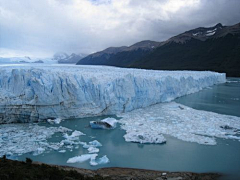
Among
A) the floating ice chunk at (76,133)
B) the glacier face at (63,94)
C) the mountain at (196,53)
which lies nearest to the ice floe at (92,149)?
the floating ice chunk at (76,133)

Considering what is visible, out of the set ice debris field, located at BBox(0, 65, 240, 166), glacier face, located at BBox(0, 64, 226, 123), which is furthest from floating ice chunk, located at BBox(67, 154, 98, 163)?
glacier face, located at BBox(0, 64, 226, 123)

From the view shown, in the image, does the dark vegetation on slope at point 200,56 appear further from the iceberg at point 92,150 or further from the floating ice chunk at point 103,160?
the floating ice chunk at point 103,160

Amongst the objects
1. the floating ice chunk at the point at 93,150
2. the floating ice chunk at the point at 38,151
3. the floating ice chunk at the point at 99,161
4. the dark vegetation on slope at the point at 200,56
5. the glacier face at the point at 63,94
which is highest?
the dark vegetation on slope at the point at 200,56

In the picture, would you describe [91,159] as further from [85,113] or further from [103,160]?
[85,113]

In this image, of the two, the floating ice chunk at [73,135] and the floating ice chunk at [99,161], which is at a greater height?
the floating ice chunk at [73,135]

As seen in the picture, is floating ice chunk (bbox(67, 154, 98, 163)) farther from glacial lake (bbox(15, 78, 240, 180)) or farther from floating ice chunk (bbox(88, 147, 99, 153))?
floating ice chunk (bbox(88, 147, 99, 153))

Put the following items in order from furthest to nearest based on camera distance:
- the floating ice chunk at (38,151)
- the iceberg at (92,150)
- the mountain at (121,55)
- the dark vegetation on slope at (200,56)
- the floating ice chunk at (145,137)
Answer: the mountain at (121,55) → the dark vegetation on slope at (200,56) → the floating ice chunk at (145,137) → the iceberg at (92,150) → the floating ice chunk at (38,151)

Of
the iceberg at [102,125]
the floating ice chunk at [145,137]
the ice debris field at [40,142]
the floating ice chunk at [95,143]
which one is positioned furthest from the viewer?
the iceberg at [102,125]

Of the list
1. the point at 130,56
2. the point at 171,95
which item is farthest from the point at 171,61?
the point at 171,95
